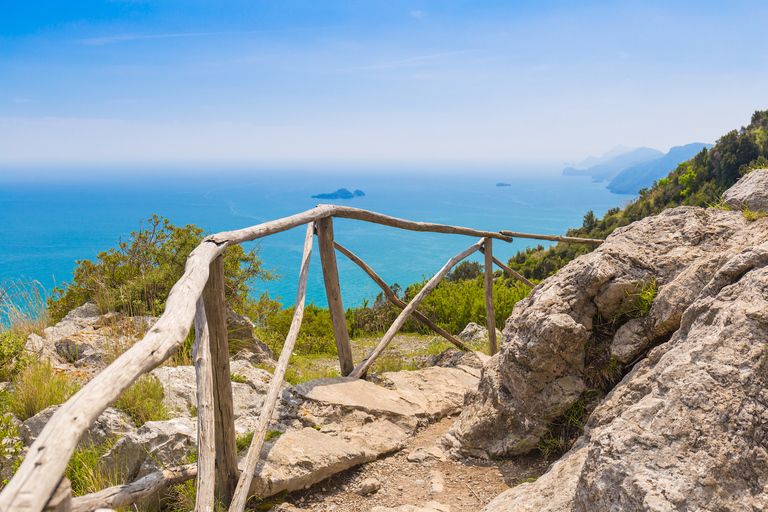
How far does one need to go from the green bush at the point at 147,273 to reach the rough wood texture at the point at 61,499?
5.44 m

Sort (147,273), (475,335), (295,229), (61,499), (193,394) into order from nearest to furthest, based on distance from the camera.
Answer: (61,499) → (193,394) → (147,273) → (475,335) → (295,229)

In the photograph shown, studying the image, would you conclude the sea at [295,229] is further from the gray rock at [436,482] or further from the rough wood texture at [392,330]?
the gray rock at [436,482]

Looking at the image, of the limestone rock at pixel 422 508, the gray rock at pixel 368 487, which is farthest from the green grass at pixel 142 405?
the limestone rock at pixel 422 508

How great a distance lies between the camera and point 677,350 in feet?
6.70

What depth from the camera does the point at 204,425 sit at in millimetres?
1936

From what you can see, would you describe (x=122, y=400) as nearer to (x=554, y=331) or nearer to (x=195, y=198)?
(x=554, y=331)

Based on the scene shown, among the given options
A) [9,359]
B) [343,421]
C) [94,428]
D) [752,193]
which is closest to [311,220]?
[343,421]

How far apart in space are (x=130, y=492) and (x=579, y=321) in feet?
8.86

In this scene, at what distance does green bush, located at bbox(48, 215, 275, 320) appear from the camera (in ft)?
21.2

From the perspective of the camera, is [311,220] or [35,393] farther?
[311,220]

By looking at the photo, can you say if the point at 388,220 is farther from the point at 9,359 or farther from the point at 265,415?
the point at 9,359

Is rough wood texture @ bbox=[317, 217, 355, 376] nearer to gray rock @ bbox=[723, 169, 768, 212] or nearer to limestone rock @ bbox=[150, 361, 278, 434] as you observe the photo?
limestone rock @ bbox=[150, 361, 278, 434]

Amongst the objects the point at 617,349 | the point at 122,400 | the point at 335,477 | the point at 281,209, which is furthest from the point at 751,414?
the point at 281,209

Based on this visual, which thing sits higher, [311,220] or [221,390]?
[311,220]
